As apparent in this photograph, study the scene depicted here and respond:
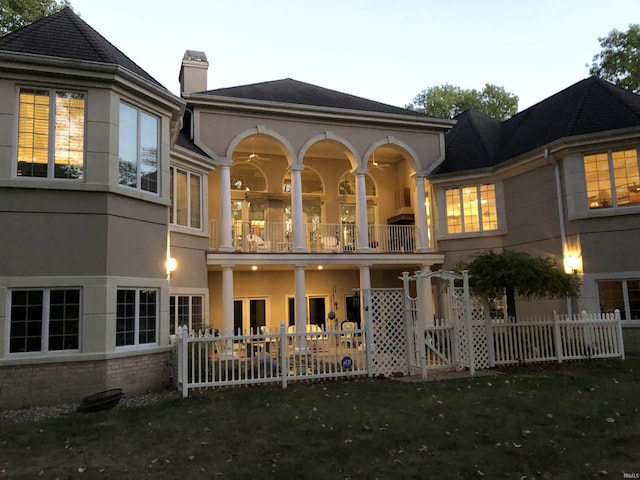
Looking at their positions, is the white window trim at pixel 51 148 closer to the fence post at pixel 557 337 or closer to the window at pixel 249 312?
the window at pixel 249 312

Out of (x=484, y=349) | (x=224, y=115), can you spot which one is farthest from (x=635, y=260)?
(x=224, y=115)

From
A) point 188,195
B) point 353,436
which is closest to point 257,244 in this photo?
point 188,195

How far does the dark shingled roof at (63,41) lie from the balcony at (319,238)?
20.5 ft

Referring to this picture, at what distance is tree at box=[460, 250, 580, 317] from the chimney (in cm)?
1104

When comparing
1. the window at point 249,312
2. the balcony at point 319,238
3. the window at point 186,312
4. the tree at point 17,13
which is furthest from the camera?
the tree at point 17,13

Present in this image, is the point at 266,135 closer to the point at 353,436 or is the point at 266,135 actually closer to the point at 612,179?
the point at 612,179

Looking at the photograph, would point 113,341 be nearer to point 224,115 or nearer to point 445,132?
point 224,115

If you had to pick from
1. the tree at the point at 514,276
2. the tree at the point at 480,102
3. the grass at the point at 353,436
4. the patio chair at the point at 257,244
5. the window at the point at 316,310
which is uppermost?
the tree at the point at 480,102

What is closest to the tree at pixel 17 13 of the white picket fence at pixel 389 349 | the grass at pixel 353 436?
the white picket fence at pixel 389 349

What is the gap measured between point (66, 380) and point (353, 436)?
5446mm

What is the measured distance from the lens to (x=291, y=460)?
537 cm

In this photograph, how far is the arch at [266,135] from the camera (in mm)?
14727

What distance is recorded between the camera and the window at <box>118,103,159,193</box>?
9.62 metres

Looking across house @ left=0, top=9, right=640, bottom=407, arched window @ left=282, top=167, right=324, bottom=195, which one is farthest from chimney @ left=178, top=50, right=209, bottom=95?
arched window @ left=282, top=167, right=324, bottom=195
